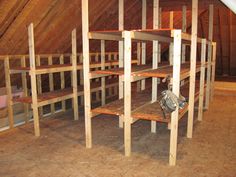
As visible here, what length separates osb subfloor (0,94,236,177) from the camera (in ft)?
8.28

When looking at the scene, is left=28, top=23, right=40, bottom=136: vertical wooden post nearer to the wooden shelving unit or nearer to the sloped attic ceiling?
the sloped attic ceiling

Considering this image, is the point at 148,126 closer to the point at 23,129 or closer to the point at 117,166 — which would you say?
the point at 117,166

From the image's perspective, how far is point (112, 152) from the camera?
2996 millimetres

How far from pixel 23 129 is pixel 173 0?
3.53 metres

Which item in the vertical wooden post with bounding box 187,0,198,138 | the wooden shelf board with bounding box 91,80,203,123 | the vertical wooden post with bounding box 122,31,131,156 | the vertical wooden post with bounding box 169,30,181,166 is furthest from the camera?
the vertical wooden post with bounding box 187,0,198,138

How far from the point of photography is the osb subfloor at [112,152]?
252cm

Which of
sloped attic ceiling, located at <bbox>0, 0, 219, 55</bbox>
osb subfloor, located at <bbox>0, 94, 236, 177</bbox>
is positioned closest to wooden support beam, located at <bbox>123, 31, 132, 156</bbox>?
osb subfloor, located at <bbox>0, 94, 236, 177</bbox>

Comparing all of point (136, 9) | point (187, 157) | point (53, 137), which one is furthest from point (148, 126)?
point (136, 9)

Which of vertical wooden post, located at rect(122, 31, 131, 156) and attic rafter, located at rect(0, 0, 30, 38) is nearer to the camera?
vertical wooden post, located at rect(122, 31, 131, 156)

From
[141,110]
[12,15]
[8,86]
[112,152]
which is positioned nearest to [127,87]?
[141,110]

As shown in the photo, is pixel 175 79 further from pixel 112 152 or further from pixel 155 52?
pixel 112 152

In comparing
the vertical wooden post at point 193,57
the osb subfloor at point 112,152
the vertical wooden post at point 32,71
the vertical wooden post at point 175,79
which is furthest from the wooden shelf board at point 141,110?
the vertical wooden post at point 32,71

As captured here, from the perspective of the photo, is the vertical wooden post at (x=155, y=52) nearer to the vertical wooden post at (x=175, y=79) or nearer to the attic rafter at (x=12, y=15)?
the vertical wooden post at (x=175, y=79)

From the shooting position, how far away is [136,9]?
16.4 feet
